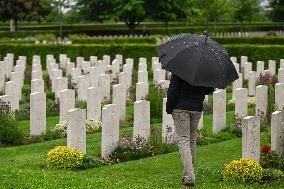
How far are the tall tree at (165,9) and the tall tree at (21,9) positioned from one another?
7.35 meters

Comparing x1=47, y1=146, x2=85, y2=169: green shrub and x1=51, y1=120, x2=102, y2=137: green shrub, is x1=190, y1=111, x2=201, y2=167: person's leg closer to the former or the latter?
x1=47, y1=146, x2=85, y2=169: green shrub

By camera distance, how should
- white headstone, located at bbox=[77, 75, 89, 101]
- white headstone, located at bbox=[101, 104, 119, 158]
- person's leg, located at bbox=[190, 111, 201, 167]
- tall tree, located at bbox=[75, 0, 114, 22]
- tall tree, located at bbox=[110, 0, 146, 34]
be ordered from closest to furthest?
person's leg, located at bbox=[190, 111, 201, 167] < white headstone, located at bbox=[101, 104, 119, 158] < white headstone, located at bbox=[77, 75, 89, 101] < tall tree, located at bbox=[110, 0, 146, 34] < tall tree, located at bbox=[75, 0, 114, 22]

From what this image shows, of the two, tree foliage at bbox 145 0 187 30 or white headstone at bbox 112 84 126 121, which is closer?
white headstone at bbox 112 84 126 121

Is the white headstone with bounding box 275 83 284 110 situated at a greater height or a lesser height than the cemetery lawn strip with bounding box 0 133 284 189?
greater

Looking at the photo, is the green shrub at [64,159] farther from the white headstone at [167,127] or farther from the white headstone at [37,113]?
the white headstone at [37,113]

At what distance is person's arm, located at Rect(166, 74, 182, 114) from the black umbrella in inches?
7.1

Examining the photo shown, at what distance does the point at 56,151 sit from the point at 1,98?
3314 mm

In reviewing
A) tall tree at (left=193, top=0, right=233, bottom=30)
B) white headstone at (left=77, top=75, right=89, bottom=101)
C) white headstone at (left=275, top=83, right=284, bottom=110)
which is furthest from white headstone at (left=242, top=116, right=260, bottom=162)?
tall tree at (left=193, top=0, right=233, bottom=30)

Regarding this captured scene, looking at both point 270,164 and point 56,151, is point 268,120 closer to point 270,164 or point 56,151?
point 270,164

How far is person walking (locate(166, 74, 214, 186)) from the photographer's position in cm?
890

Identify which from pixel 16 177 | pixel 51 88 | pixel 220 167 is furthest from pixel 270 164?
pixel 51 88

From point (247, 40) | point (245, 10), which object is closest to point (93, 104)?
point (247, 40)

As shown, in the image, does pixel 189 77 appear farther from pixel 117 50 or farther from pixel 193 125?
pixel 117 50

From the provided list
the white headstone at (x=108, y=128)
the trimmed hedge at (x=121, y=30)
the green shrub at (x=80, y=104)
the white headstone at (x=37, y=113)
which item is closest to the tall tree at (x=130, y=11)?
the trimmed hedge at (x=121, y=30)
